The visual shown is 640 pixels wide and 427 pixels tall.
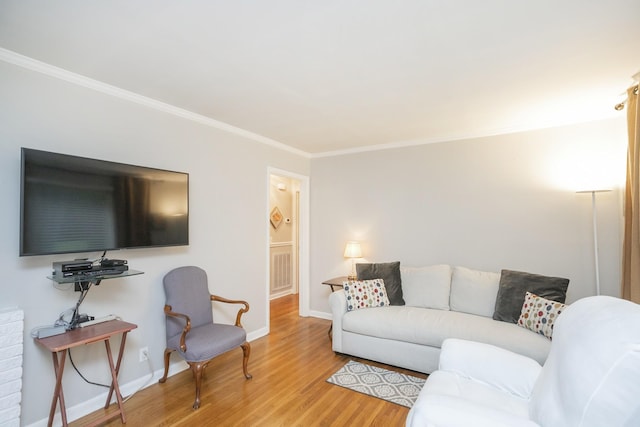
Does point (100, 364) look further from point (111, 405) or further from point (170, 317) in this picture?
point (170, 317)

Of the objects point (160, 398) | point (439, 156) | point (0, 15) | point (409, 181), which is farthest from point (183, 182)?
point (439, 156)

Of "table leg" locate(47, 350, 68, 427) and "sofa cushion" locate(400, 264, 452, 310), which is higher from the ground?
"sofa cushion" locate(400, 264, 452, 310)

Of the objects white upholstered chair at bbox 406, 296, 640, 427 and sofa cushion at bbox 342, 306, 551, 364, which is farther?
sofa cushion at bbox 342, 306, 551, 364

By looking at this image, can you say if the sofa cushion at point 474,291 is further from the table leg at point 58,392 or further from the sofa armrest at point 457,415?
the table leg at point 58,392

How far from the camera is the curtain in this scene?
7.80 ft

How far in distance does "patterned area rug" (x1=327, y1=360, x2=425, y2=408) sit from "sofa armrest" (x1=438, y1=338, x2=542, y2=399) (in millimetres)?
762

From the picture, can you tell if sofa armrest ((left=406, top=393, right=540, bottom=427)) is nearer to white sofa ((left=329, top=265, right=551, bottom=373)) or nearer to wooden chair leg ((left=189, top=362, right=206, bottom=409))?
white sofa ((left=329, top=265, right=551, bottom=373))

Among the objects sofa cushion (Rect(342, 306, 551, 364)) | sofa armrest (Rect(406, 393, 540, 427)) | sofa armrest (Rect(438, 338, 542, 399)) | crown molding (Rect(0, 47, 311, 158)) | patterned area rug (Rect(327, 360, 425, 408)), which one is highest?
crown molding (Rect(0, 47, 311, 158))

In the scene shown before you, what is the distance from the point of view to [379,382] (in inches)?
111

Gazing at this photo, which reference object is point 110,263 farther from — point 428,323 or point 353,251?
point 353,251

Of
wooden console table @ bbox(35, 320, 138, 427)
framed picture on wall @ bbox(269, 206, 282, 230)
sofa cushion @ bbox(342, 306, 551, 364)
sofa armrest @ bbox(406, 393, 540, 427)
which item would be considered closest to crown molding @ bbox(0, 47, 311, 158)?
wooden console table @ bbox(35, 320, 138, 427)

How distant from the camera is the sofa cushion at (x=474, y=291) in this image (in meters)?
3.22

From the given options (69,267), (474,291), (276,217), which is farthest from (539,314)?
(276,217)

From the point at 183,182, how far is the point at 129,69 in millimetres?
1023
